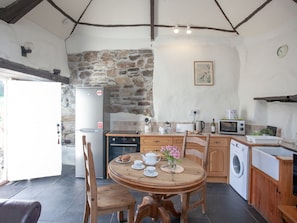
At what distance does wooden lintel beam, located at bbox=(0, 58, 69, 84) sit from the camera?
2701mm

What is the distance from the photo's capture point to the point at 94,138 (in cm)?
370

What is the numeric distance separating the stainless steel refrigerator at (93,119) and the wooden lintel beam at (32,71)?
1.93ft

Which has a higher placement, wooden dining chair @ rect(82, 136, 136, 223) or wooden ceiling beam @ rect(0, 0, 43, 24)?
wooden ceiling beam @ rect(0, 0, 43, 24)

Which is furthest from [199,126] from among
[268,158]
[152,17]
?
[152,17]

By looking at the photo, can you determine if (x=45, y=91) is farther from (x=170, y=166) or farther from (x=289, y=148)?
(x=289, y=148)

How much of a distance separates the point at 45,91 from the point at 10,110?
0.66 metres

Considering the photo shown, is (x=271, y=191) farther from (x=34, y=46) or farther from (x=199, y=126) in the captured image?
(x=34, y=46)

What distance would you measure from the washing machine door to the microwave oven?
1.89 ft

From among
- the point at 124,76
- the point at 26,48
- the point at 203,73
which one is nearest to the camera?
the point at 26,48

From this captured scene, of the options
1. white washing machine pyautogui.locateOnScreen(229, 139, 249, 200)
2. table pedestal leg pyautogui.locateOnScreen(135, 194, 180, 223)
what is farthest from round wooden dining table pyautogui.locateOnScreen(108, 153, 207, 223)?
white washing machine pyautogui.locateOnScreen(229, 139, 249, 200)

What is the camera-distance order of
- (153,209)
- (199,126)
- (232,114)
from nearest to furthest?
(153,209) < (232,114) < (199,126)

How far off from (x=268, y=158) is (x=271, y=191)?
40 centimetres

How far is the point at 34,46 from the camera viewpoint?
132 inches

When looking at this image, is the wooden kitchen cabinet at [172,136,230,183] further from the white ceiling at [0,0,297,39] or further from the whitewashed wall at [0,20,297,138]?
the white ceiling at [0,0,297,39]
